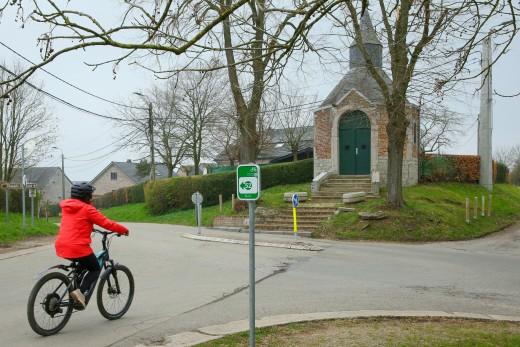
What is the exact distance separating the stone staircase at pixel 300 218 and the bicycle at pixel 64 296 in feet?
43.7

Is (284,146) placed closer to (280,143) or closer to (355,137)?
(280,143)

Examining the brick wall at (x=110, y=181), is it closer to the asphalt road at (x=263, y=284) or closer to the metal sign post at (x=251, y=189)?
the asphalt road at (x=263, y=284)

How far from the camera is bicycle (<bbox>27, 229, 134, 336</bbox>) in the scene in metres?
5.66

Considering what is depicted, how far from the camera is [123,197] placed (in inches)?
1859

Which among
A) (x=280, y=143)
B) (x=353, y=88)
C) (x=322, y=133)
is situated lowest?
(x=322, y=133)

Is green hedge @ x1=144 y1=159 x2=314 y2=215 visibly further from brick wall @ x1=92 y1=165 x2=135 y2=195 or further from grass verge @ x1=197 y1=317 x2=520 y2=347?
brick wall @ x1=92 y1=165 x2=135 y2=195

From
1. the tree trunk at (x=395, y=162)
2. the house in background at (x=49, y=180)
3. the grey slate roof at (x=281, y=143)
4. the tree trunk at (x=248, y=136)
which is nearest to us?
the tree trunk at (x=395, y=162)

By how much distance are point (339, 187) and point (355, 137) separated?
150 inches

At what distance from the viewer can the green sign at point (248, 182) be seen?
4.81 metres

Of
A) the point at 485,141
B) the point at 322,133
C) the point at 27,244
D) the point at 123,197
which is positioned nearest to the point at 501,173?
the point at 485,141

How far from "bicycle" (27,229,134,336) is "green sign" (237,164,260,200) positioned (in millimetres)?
2282

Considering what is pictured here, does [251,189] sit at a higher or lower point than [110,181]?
higher

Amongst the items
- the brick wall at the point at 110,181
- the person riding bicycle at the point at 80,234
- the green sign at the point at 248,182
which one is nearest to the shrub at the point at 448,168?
the person riding bicycle at the point at 80,234

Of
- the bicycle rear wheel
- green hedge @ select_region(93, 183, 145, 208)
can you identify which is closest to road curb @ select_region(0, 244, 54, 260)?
the bicycle rear wheel
